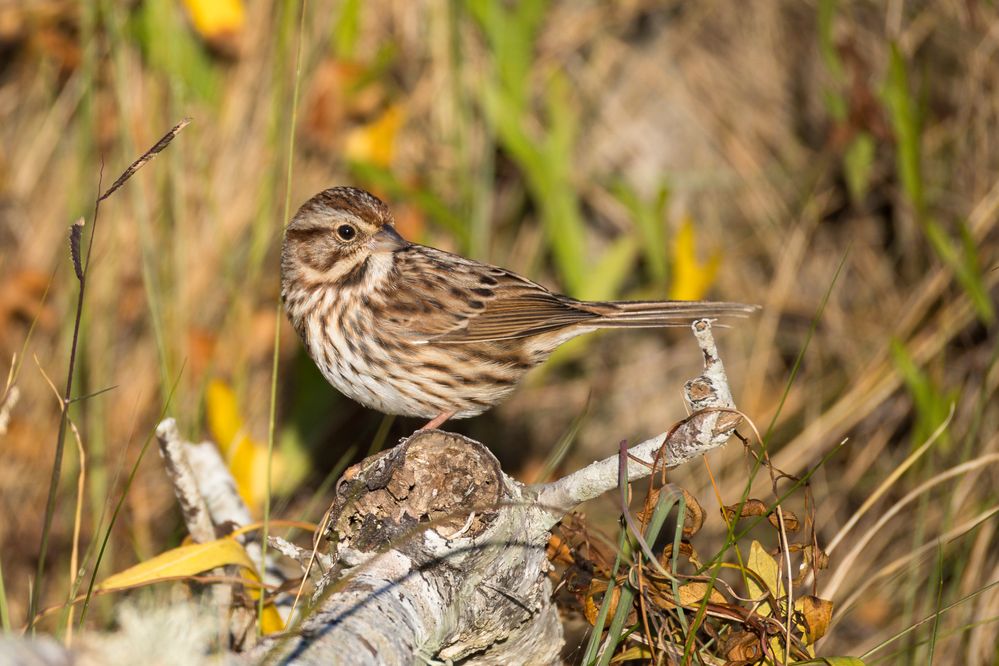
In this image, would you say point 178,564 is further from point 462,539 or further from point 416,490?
point 462,539

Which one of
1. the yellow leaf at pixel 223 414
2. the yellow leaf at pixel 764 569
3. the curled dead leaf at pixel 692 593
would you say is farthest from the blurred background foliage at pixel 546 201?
the curled dead leaf at pixel 692 593

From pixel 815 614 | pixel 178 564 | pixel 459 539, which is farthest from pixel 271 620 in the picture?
pixel 815 614

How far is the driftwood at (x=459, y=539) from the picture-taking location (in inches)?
72.4

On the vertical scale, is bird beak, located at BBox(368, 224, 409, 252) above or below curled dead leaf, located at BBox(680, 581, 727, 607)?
above

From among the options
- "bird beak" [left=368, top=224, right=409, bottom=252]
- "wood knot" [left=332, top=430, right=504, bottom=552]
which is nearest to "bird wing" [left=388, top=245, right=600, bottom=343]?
"bird beak" [left=368, top=224, right=409, bottom=252]

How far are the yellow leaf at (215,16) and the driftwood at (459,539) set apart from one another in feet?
6.53

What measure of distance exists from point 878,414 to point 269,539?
9.27 feet

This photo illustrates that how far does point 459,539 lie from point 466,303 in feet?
4.83

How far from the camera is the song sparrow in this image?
3.18 metres

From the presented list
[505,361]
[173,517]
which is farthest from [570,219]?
[173,517]

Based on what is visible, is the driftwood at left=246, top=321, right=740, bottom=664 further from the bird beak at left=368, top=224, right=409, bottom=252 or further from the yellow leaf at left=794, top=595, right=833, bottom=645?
the bird beak at left=368, top=224, right=409, bottom=252

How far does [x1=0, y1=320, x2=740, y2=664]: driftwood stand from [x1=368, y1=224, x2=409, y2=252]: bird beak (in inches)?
33.7

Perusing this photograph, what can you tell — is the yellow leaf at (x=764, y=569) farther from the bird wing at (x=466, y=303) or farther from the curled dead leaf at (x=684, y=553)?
the bird wing at (x=466, y=303)

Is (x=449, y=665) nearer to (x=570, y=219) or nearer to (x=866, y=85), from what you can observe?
(x=570, y=219)
